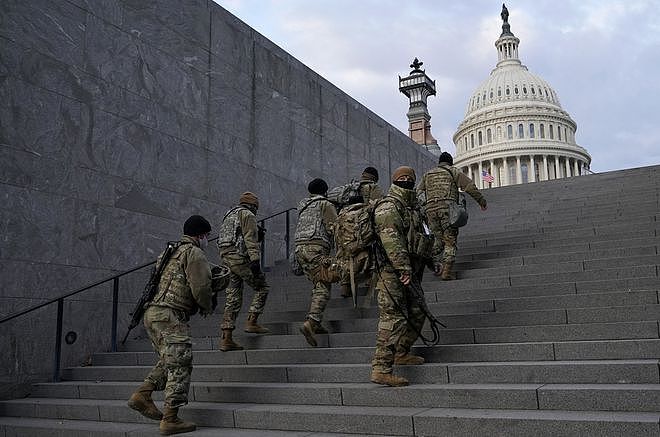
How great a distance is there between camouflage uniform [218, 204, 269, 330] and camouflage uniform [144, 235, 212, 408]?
1663 millimetres

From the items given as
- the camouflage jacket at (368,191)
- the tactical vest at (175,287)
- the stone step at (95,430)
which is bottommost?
the stone step at (95,430)

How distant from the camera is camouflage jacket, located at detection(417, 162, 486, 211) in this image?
29.4 ft

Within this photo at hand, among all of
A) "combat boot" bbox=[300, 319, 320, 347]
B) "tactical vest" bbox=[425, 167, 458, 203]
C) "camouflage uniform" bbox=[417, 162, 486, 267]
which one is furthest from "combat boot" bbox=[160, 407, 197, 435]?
"tactical vest" bbox=[425, 167, 458, 203]

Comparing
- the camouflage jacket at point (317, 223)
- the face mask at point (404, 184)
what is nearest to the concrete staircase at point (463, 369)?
the camouflage jacket at point (317, 223)

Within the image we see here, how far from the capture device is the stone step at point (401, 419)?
4184 millimetres

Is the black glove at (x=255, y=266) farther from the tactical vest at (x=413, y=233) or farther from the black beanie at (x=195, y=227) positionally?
the tactical vest at (x=413, y=233)

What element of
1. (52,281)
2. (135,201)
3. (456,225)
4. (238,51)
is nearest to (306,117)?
(238,51)

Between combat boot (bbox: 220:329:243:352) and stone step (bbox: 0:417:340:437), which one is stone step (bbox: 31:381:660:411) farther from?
combat boot (bbox: 220:329:243:352)

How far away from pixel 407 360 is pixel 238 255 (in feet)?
8.44

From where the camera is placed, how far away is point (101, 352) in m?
8.77

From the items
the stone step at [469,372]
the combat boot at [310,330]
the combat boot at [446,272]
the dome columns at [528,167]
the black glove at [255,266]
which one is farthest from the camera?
the dome columns at [528,167]

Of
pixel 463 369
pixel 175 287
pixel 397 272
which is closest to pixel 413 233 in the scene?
pixel 397 272

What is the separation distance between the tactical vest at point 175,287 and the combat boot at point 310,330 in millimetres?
1636

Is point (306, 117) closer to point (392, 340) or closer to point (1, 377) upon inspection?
point (1, 377)
